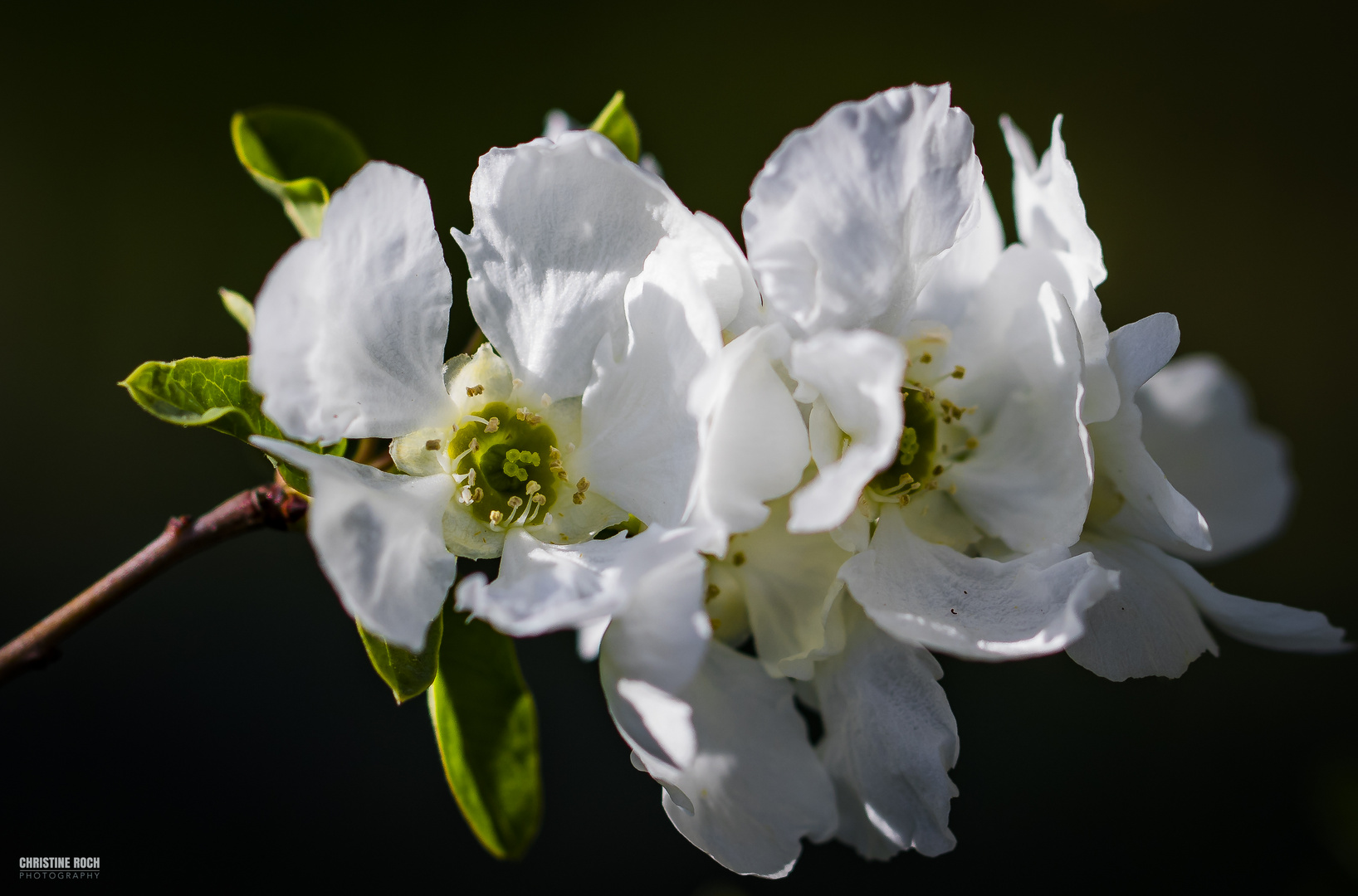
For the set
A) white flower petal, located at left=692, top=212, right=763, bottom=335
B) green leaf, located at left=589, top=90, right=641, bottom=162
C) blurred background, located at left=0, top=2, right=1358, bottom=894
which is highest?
green leaf, located at left=589, top=90, right=641, bottom=162

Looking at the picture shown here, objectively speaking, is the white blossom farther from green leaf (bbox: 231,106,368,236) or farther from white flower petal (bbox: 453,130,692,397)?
green leaf (bbox: 231,106,368,236)

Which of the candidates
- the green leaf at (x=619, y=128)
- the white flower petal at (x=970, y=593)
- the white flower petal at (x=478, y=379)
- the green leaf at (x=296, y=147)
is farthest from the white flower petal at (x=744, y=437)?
the green leaf at (x=296, y=147)

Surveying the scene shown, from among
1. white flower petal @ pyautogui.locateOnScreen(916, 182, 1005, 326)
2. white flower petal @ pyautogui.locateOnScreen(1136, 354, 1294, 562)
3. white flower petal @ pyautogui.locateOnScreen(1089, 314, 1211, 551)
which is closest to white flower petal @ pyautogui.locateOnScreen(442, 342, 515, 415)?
white flower petal @ pyautogui.locateOnScreen(916, 182, 1005, 326)

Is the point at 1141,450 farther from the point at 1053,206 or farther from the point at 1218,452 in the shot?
the point at 1218,452

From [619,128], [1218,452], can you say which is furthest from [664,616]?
[1218,452]

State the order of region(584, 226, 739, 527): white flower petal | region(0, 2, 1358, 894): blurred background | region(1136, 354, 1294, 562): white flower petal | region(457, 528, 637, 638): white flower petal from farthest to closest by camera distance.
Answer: region(0, 2, 1358, 894): blurred background < region(1136, 354, 1294, 562): white flower petal < region(584, 226, 739, 527): white flower petal < region(457, 528, 637, 638): white flower petal
